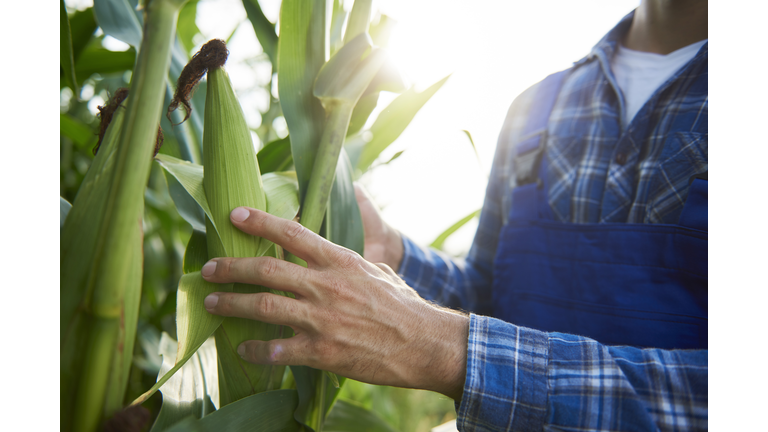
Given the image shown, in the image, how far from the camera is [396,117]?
49 cm

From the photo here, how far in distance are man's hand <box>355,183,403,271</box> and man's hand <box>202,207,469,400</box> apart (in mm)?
279

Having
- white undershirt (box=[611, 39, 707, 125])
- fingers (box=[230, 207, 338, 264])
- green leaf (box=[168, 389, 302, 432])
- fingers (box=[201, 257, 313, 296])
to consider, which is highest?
white undershirt (box=[611, 39, 707, 125])

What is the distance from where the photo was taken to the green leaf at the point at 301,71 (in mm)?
309

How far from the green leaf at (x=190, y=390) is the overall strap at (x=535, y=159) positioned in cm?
56

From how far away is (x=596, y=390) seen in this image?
1.16ft

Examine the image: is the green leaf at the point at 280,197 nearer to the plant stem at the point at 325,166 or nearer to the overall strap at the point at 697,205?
the plant stem at the point at 325,166

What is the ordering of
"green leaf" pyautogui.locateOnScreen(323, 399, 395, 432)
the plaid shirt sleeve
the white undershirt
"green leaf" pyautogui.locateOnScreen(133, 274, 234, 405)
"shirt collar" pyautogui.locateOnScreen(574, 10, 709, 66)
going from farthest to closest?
"shirt collar" pyautogui.locateOnScreen(574, 10, 709, 66)
the white undershirt
"green leaf" pyautogui.locateOnScreen(323, 399, 395, 432)
the plaid shirt sleeve
"green leaf" pyautogui.locateOnScreen(133, 274, 234, 405)

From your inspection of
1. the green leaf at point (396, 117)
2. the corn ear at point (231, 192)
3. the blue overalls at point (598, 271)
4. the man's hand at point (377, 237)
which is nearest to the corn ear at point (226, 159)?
the corn ear at point (231, 192)

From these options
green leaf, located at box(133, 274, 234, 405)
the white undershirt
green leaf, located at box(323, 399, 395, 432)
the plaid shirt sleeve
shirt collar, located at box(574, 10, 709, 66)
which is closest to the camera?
green leaf, located at box(133, 274, 234, 405)

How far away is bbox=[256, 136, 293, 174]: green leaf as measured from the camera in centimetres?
40

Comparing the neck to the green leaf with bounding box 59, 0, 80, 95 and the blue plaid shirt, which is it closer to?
the blue plaid shirt

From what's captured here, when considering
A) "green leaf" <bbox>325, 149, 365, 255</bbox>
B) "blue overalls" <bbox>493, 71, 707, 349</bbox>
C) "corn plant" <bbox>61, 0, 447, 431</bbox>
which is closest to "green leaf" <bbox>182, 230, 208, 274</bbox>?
"corn plant" <bbox>61, 0, 447, 431</bbox>
